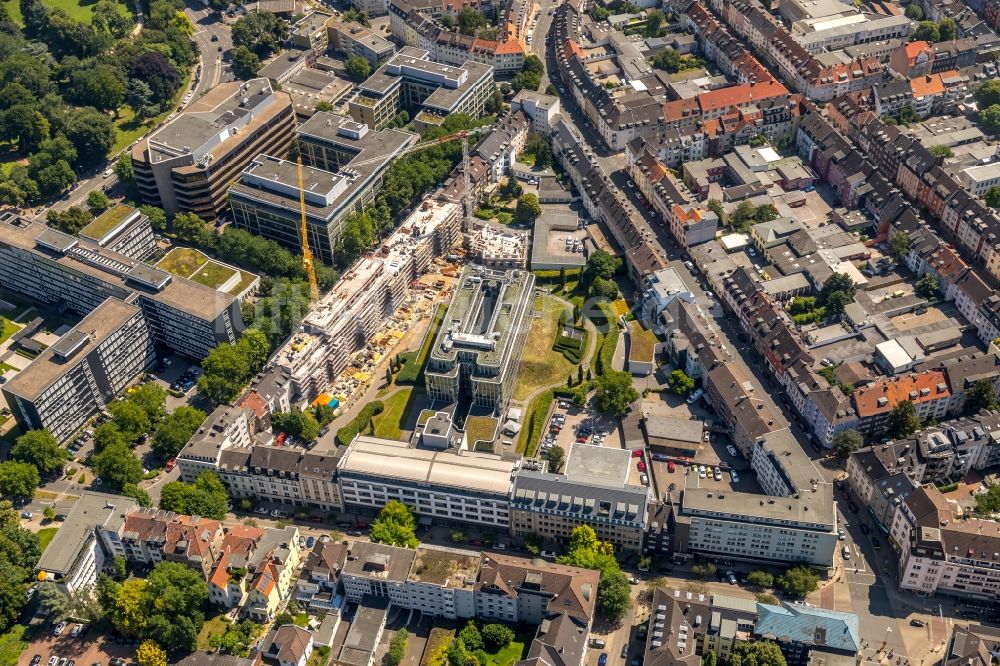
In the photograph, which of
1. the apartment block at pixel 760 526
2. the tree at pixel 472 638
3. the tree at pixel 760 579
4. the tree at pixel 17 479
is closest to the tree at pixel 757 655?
the tree at pixel 760 579

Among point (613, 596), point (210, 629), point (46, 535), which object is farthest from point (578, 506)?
point (46, 535)

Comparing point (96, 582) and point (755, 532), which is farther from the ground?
point (755, 532)

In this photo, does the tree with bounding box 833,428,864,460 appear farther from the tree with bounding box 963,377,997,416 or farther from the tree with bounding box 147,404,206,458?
the tree with bounding box 147,404,206,458

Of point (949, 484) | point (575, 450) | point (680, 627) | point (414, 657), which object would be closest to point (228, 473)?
point (414, 657)

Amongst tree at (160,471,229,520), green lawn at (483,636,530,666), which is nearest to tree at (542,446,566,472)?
green lawn at (483,636,530,666)

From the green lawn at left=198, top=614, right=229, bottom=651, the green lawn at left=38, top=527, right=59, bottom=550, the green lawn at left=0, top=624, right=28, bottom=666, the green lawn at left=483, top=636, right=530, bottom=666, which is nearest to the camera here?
the green lawn at left=483, top=636, right=530, bottom=666

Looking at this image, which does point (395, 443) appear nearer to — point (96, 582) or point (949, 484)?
point (96, 582)
